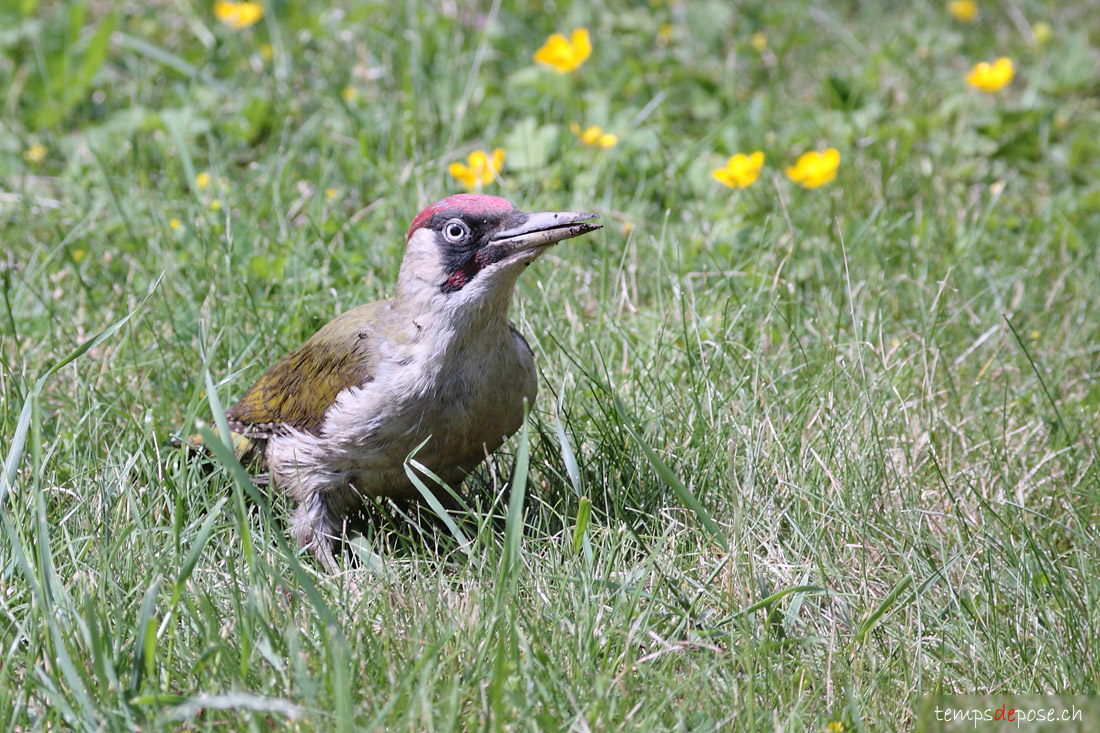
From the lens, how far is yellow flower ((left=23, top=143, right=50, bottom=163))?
5.57 meters

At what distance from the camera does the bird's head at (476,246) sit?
332 cm

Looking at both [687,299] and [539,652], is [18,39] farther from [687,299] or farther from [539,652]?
[539,652]

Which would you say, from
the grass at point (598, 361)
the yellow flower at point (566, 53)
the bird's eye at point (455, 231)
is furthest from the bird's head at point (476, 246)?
the yellow flower at point (566, 53)

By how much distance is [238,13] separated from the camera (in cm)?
596

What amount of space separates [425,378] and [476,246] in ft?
1.32

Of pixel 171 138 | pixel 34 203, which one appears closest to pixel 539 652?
pixel 34 203

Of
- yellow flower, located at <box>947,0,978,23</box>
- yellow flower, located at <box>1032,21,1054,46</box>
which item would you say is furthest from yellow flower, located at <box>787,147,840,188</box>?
yellow flower, located at <box>947,0,978,23</box>

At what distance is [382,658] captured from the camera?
8.50 feet

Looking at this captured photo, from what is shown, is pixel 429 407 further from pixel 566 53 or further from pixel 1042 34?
pixel 1042 34

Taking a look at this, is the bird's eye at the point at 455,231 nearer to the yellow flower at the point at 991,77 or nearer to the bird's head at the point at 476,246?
the bird's head at the point at 476,246

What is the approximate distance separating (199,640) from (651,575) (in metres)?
1.14

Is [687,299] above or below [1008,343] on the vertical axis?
above

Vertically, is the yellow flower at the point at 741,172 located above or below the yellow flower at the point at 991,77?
below

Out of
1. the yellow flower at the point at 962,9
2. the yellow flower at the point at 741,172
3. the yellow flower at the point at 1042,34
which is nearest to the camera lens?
the yellow flower at the point at 741,172
